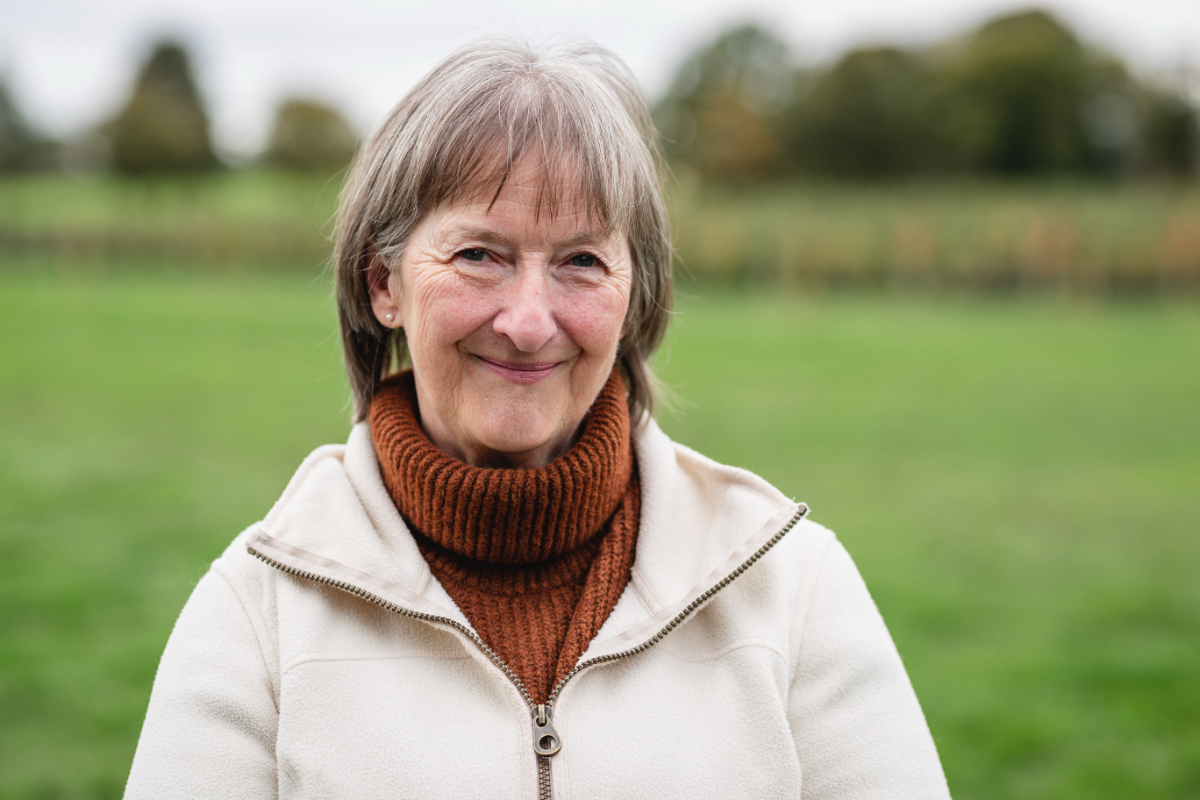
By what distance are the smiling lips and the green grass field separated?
73 cm

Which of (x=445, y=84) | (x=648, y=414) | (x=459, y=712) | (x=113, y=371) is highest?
(x=445, y=84)

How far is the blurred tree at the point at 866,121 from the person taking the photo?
33.7m

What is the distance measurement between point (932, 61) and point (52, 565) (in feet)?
124

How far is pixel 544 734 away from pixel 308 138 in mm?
42855

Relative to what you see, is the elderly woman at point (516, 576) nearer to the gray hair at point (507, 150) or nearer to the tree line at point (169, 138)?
the gray hair at point (507, 150)

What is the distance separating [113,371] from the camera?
12.8m

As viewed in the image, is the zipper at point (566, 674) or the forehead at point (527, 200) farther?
the forehead at point (527, 200)

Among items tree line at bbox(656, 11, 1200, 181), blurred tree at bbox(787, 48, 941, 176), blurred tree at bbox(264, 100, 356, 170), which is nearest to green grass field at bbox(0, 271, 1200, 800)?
blurred tree at bbox(787, 48, 941, 176)

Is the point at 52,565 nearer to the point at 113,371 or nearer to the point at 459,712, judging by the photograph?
the point at 459,712

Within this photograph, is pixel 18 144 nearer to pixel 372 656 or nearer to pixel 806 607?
pixel 372 656

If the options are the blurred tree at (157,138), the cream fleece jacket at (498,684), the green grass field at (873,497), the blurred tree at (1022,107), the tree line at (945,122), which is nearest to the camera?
the cream fleece jacket at (498,684)

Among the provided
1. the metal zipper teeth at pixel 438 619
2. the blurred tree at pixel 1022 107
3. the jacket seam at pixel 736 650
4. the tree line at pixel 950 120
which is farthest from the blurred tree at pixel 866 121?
the metal zipper teeth at pixel 438 619

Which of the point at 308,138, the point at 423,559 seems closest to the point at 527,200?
the point at 423,559

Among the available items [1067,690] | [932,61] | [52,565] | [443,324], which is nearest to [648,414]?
[443,324]
